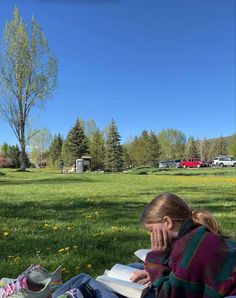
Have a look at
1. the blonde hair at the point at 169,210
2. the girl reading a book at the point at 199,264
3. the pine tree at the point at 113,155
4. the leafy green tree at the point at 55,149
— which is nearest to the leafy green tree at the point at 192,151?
the leafy green tree at the point at 55,149

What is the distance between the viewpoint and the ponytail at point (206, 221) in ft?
7.76

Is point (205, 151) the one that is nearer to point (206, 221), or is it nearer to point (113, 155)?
point (113, 155)

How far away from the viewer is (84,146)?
205 feet

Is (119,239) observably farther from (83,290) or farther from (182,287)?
(182,287)

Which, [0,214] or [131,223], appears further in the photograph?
[0,214]

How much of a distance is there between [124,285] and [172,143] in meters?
111

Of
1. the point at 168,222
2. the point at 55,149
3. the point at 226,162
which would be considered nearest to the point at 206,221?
the point at 168,222

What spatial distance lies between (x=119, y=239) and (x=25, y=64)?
35.9 meters

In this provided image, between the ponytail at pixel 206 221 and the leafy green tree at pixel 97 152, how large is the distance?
2353 inches

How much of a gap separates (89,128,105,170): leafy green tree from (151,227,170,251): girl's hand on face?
59.6 m

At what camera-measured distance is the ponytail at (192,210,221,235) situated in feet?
7.76

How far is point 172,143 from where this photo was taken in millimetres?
112688

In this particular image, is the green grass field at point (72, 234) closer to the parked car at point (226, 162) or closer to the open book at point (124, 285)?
the open book at point (124, 285)

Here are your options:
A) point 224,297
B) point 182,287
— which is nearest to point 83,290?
point 182,287
